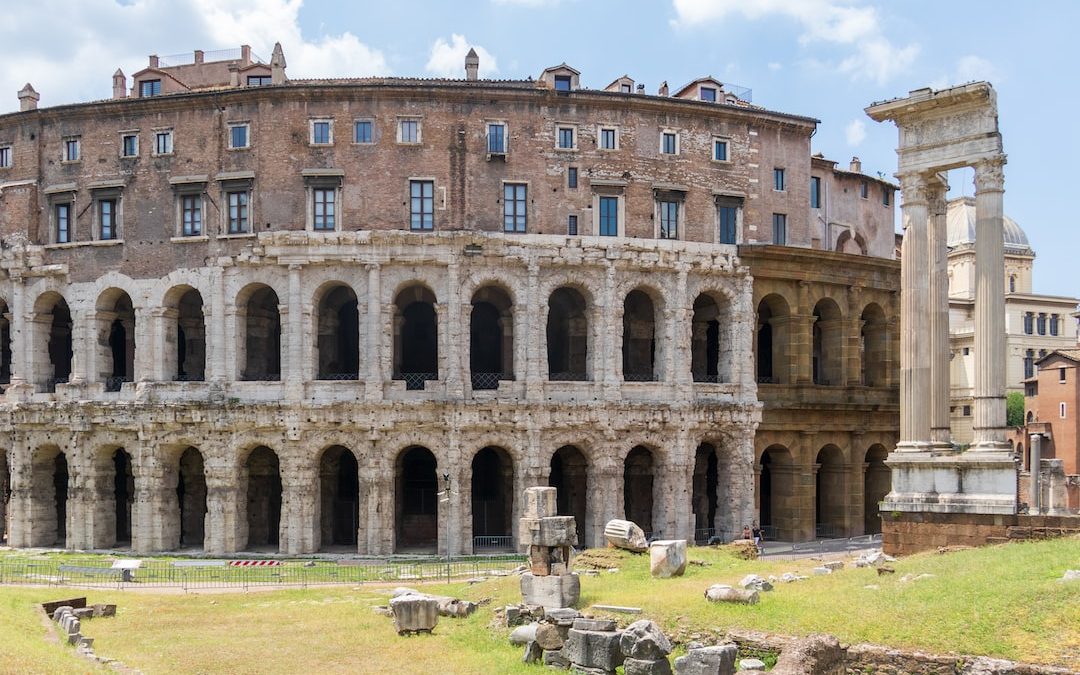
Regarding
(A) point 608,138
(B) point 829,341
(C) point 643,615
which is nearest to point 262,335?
(A) point 608,138

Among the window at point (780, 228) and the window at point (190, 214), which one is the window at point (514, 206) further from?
the window at point (190, 214)

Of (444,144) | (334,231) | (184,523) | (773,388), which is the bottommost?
(184,523)

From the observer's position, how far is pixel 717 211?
43.8 m

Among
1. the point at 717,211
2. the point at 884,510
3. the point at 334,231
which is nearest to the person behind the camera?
the point at 884,510

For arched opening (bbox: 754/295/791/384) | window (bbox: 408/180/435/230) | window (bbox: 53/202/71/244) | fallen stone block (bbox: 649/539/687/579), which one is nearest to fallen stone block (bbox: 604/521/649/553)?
fallen stone block (bbox: 649/539/687/579)

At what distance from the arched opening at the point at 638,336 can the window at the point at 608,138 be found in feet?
20.2

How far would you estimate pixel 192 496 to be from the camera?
144ft

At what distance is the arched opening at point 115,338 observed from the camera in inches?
1695

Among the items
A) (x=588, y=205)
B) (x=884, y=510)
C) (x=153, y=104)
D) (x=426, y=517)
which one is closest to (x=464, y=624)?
(x=884, y=510)

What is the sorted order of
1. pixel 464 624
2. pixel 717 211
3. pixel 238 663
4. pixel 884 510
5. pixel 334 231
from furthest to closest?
pixel 717 211, pixel 334 231, pixel 884 510, pixel 464 624, pixel 238 663

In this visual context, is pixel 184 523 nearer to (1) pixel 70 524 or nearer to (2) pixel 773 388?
(1) pixel 70 524

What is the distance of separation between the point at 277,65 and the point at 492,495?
18981 millimetres

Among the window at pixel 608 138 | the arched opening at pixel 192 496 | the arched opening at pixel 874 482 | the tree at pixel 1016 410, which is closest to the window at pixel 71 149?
the arched opening at pixel 192 496

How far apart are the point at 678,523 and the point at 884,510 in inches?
552
